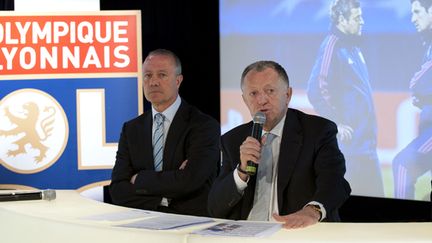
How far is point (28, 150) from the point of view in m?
5.00

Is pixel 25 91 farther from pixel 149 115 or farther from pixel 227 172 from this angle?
pixel 227 172

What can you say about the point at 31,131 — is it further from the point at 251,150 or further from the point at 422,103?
the point at 251,150

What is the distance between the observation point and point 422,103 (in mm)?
4332

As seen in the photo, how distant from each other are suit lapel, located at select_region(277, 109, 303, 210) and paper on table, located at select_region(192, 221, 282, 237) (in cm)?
67

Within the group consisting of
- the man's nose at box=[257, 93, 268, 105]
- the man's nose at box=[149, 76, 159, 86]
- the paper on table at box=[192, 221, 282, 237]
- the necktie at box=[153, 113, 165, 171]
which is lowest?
the paper on table at box=[192, 221, 282, 237]

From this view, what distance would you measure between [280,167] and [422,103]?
91.7 inches

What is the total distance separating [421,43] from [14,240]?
10.9 feet

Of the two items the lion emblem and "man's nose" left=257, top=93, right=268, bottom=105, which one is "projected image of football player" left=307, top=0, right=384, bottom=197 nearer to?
the lion emblem

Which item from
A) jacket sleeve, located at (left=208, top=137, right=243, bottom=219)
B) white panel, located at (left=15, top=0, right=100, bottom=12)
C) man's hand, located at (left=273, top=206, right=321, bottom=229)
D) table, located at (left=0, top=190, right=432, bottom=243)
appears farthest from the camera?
white panel, located at (left=15, top=0, right=100, bottom=12)

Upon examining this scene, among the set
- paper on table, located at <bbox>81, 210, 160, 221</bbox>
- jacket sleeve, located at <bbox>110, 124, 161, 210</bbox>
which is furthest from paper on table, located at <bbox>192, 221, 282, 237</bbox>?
jacket sleeve, located at <bbox>110, 124, 161, 210</bbox>

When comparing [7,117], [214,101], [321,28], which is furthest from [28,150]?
[321,28]

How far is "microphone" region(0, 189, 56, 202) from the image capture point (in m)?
2.17

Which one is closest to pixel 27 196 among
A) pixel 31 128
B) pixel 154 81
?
pixel 154 81

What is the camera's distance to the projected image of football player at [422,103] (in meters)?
4.30
